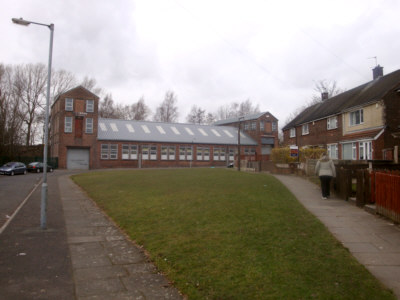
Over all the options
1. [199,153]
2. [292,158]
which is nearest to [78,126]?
[199,153]

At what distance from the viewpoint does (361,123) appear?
26.4 metres

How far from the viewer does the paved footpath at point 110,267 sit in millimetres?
4512

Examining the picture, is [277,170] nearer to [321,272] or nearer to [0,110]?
[321,272]

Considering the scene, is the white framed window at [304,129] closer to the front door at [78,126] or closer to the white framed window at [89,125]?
the white framed window at [89,125]

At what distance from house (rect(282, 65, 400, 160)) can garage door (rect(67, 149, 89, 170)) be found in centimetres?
2749

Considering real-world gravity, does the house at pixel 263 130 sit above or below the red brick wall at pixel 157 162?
above

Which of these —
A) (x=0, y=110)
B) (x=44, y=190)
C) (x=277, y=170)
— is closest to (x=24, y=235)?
(x=44, y=190)

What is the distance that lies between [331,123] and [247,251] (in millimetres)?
27792

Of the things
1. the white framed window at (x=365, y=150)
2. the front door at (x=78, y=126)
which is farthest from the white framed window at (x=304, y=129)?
the front door at (x=78, y=126)

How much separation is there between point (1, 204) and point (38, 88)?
157 ft

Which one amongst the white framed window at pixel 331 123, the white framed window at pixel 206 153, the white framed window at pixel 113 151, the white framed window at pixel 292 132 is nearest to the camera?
the white framed window at pixel 331 123

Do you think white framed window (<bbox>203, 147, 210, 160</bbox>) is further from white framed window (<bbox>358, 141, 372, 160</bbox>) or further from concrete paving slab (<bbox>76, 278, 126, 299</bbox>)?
concrete paving slab (<bbox>76, 278, 126, 299</bbox>)

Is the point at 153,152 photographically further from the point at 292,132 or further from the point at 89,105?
the point at 292,132

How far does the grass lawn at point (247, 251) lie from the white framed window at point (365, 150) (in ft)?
58.2
